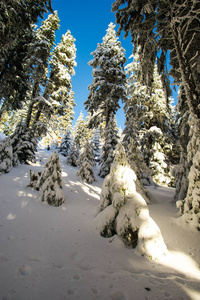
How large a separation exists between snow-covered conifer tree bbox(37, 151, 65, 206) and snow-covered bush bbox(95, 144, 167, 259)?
2.10 metres

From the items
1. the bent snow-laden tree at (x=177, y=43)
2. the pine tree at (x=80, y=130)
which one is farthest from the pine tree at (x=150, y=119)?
the pine tree at (x=80, y=130)

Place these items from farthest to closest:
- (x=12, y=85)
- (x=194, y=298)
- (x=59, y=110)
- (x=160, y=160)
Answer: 1. (x=59, y=110)
2. (x=160, y=160)
3. (x=12, y=85)
4. (x=194, y=298)

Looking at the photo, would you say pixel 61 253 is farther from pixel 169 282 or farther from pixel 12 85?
pixel 12 85

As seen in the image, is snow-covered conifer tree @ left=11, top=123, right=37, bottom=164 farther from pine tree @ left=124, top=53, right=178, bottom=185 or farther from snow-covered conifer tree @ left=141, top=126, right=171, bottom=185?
snow-covered conifer tree @ left=141, top=126, right=171, bottom=185

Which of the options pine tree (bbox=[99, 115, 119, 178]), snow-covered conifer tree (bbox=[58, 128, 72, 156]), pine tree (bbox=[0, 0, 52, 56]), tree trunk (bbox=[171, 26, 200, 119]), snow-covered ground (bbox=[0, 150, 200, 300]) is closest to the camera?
snow-covered ground (bbox=[0, 150, 200, 300])

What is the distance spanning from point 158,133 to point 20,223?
550 inches

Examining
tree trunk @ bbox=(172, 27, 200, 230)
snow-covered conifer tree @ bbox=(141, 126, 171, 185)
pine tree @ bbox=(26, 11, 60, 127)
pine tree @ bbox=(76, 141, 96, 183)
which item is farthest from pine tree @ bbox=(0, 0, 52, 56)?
snow-covered conifer tree @ bbox=(141, 126, 171, 185)

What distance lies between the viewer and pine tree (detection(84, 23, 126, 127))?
1518 cm

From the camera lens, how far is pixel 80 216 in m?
5.25

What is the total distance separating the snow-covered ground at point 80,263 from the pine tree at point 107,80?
13.2m

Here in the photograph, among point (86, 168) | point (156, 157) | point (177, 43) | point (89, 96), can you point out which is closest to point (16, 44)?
point (89, 96)

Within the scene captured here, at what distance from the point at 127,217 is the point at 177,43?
6.62 m

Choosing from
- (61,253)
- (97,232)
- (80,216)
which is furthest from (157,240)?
(80,216)

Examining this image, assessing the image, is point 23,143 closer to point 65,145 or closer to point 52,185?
point 52,185
